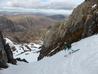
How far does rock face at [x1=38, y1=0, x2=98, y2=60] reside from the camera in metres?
52.5

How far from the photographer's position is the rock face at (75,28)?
52531mm

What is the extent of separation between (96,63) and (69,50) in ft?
44.5

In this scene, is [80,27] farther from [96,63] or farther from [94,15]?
[96,63]

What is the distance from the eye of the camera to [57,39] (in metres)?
62.2

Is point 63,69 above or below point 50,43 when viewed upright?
above

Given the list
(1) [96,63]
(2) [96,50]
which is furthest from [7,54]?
(1) [96,63]

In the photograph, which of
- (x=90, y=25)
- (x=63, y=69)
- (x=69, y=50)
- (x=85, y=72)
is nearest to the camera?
(x=85, y=72)

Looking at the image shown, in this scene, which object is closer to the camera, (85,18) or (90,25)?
(90,25)

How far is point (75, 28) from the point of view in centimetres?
5688

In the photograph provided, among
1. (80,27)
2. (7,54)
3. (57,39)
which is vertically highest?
(80,27)

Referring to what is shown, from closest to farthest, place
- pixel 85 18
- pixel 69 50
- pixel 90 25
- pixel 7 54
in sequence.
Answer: pixel 69 50
pixel 90 25
pixel 85 18
pixel 7 54

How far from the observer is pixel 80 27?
183ft

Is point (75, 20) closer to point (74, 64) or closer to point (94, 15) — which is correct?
point (94, 15)

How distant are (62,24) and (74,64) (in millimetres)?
35355
